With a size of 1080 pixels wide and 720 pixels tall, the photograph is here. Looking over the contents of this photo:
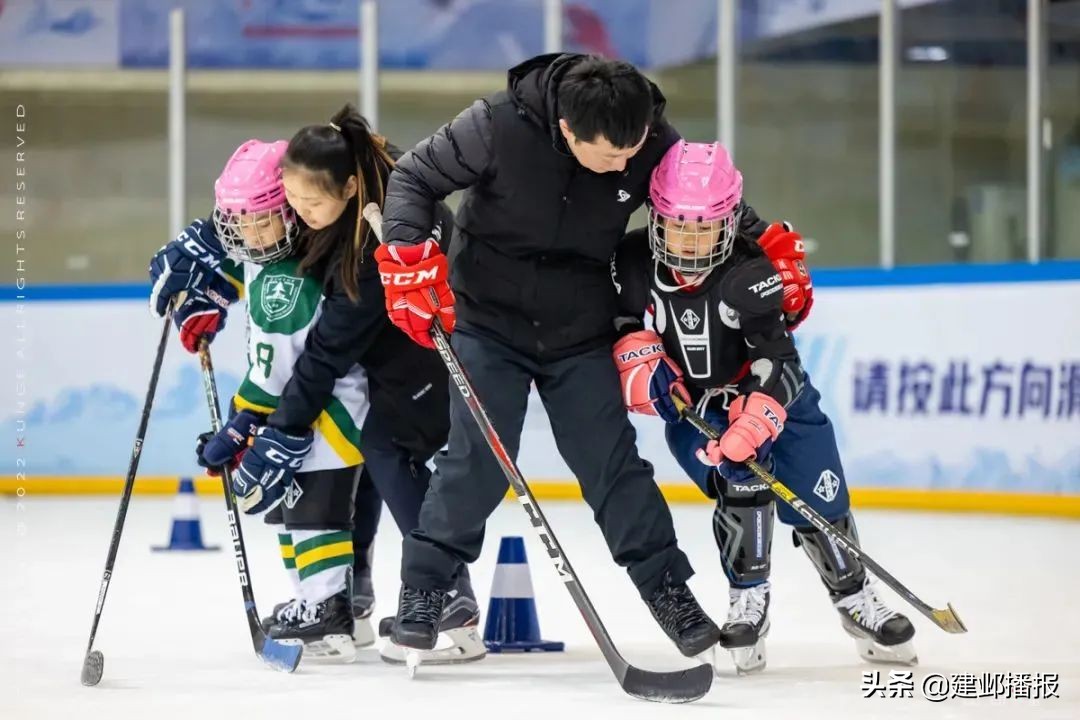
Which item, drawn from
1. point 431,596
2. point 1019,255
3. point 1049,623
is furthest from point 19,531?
point 1019,255

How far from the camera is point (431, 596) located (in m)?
2.97

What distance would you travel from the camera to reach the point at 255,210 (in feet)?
10.2

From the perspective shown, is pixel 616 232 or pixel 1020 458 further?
pixel 1020 458

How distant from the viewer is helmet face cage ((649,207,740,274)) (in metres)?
2.85

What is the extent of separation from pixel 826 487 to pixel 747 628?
300 millimetres

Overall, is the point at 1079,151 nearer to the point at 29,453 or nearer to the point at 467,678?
the point at 29,453

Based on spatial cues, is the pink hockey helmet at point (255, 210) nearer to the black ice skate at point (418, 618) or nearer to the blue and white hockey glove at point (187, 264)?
the blue and white hockey glove at point (187, 264)

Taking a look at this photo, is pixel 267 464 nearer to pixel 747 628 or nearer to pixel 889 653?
pixel 747 628

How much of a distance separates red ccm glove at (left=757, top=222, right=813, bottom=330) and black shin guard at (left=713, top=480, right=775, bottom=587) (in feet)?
1.00

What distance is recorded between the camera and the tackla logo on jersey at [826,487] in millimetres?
3064

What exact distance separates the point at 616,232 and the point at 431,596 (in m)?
0.70

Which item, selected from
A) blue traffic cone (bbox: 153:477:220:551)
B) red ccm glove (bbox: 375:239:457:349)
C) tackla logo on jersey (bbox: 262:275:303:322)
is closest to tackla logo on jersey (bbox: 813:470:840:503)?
red ccm glove (bbox: 375:239:457:349)

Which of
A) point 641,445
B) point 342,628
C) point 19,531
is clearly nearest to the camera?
point 342,628

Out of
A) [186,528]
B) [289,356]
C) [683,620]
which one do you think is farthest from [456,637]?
[186,528]
